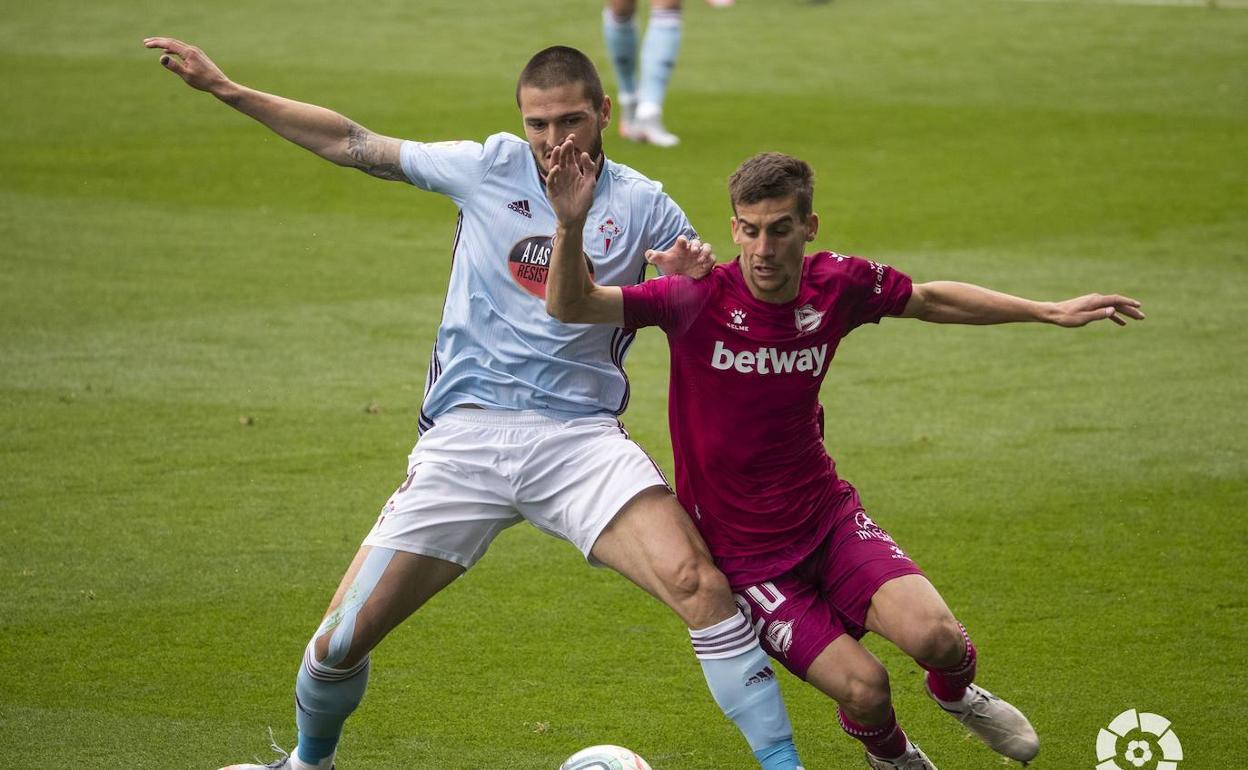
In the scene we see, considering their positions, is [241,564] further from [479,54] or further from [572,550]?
[479,54]

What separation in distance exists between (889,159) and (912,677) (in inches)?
393

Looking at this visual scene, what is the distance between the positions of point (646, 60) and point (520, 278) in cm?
1073

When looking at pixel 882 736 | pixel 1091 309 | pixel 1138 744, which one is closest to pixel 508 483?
pixel 882 736

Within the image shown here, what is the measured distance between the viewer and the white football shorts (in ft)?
16.0

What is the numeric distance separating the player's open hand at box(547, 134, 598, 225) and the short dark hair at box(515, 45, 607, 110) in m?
0.56

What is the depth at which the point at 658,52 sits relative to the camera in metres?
15.4

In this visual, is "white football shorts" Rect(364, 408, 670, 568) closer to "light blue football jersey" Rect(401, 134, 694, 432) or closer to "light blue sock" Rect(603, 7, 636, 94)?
"light blue football jersey" Rect(401, 134, 694, 432)

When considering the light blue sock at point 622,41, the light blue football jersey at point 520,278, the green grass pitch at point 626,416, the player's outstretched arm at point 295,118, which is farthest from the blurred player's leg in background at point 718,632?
the light blue sock at point 622,41

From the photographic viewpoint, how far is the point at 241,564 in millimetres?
6754

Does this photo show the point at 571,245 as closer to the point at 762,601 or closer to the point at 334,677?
the point at 762,601

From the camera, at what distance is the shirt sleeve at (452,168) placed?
17.1 ft

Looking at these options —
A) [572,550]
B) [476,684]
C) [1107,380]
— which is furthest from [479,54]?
[476,684]

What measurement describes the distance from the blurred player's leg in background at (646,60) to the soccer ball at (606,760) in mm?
11274

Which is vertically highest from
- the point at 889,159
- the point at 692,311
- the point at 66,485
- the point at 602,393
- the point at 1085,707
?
the point at 889,159
